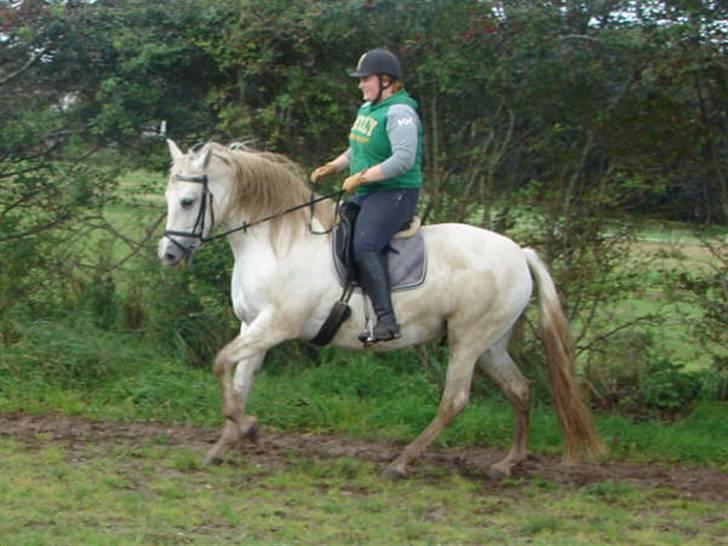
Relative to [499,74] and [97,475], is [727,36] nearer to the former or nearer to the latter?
[499,74]

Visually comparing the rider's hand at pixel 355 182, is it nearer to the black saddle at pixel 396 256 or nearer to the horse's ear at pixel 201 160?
the black saddle at pixel 396 256

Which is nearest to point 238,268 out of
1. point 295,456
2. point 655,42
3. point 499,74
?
point 295,456

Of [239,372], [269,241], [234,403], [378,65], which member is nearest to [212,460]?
[234,403]

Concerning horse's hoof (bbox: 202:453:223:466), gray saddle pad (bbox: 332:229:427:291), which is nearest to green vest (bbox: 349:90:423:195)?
gray saddle pad (bbox: 332:229:427:291)

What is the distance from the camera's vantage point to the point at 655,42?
8844 millimetres

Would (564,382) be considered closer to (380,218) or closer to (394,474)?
(394,474)

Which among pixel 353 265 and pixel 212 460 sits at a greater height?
pixel 353 265

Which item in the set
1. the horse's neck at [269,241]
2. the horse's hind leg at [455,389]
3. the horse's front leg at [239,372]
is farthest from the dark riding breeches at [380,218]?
the horse's hind leg at [455,389]

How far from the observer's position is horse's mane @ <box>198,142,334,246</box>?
784 cm

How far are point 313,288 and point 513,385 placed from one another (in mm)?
1579

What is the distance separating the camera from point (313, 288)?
7.71 m

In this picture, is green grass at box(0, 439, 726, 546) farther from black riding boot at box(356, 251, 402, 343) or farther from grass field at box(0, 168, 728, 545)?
black riding boot at box(356, 251, 402, 343)

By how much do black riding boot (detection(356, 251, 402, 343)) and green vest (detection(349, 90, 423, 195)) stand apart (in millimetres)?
460

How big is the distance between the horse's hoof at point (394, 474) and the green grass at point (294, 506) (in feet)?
0.21
